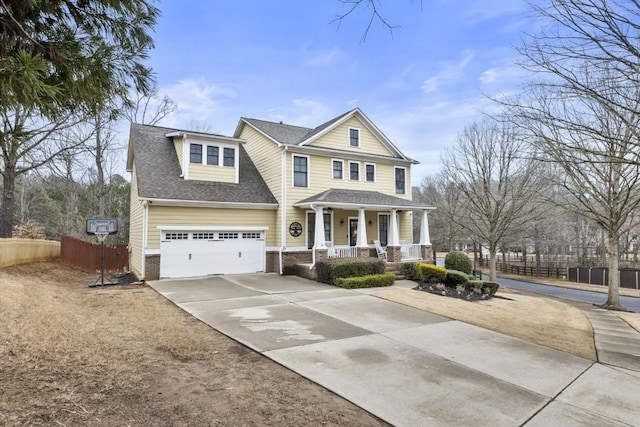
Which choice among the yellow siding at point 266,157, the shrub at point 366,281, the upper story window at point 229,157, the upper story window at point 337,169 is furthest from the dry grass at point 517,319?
the upper story window at point 229,157

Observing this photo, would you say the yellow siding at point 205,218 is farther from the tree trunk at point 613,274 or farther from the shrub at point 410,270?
the tree trunk at point 613,274

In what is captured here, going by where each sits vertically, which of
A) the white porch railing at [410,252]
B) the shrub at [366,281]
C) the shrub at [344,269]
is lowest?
the shrub at [366,281]

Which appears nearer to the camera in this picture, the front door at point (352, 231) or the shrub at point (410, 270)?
the shrub at point (410, 270)

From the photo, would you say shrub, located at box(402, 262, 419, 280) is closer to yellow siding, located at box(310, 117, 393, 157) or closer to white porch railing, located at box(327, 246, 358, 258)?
white porch railing, located at box(327, 246, 358, 258)

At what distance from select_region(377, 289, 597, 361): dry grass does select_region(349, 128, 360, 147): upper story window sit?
879 cm

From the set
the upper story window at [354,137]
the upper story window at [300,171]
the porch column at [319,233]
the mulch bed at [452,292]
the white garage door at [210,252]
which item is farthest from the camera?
the upper story window at [354,137]

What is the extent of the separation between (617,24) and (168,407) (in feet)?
23.2

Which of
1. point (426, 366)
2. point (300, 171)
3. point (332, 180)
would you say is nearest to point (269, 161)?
point (300, 171)

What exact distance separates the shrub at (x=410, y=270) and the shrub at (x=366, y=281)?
2.05 meters

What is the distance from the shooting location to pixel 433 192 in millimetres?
37344

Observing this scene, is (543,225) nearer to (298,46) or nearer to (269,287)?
(269,287)

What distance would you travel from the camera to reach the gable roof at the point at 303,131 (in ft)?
58.0

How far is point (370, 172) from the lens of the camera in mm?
19375

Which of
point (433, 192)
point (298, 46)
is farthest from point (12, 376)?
point (433, 192)
